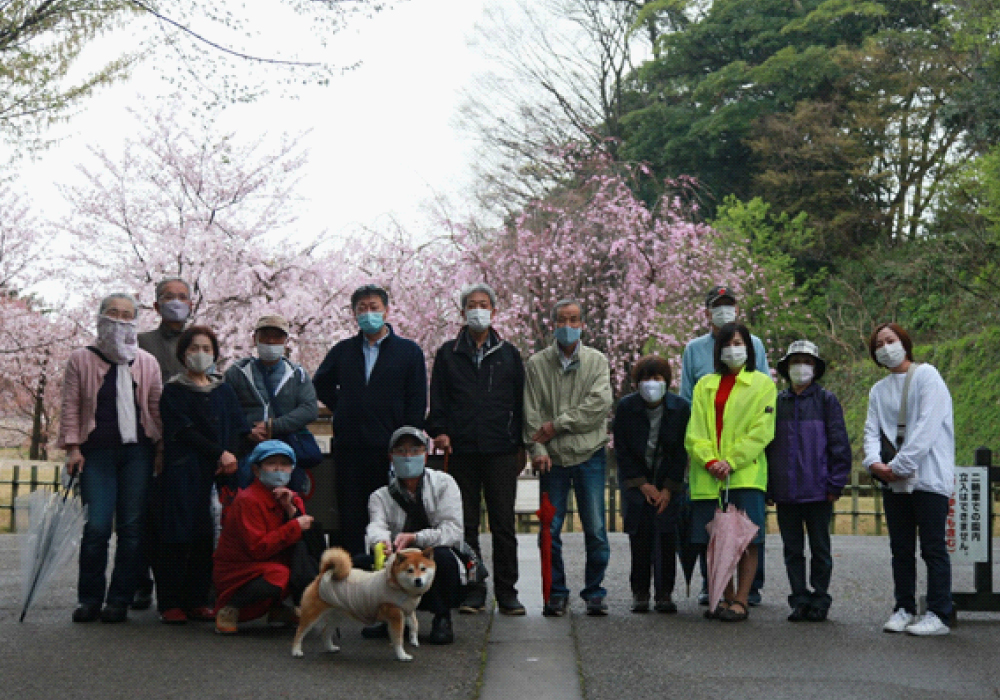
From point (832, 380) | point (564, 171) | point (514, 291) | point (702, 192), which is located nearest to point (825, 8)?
point (702, 192)

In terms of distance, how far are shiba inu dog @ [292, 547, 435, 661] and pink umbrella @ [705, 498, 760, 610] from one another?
2.14m

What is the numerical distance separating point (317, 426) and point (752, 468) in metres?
4.26

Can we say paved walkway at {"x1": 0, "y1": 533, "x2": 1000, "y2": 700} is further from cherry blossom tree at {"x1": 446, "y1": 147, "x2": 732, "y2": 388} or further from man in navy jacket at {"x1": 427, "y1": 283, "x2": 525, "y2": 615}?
cherry blossom tree at {"x1": 446, "y1": 147, "x2": 732, "y2": 388}

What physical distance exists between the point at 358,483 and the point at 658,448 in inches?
77.5

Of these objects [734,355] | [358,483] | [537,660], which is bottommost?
[537,660]

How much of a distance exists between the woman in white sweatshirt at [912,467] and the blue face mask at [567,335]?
1.87 metres

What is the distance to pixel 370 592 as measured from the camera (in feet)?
22.1

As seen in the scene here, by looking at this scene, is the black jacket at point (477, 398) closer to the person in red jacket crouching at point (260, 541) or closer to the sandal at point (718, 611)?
the person in red jacket crouching at point (260, 541)

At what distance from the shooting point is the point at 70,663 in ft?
21.9

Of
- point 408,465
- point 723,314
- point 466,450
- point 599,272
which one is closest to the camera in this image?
point 408,465

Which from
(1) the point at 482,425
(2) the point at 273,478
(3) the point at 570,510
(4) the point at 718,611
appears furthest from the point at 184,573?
(3) the point at 570,510

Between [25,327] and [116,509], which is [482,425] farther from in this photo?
[25,327]

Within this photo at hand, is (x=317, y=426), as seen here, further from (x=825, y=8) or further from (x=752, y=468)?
(x=825, y=8)


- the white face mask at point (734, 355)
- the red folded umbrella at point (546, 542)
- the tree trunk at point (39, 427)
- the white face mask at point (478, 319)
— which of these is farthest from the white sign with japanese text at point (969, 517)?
the tree trunk at point (39, 427)
